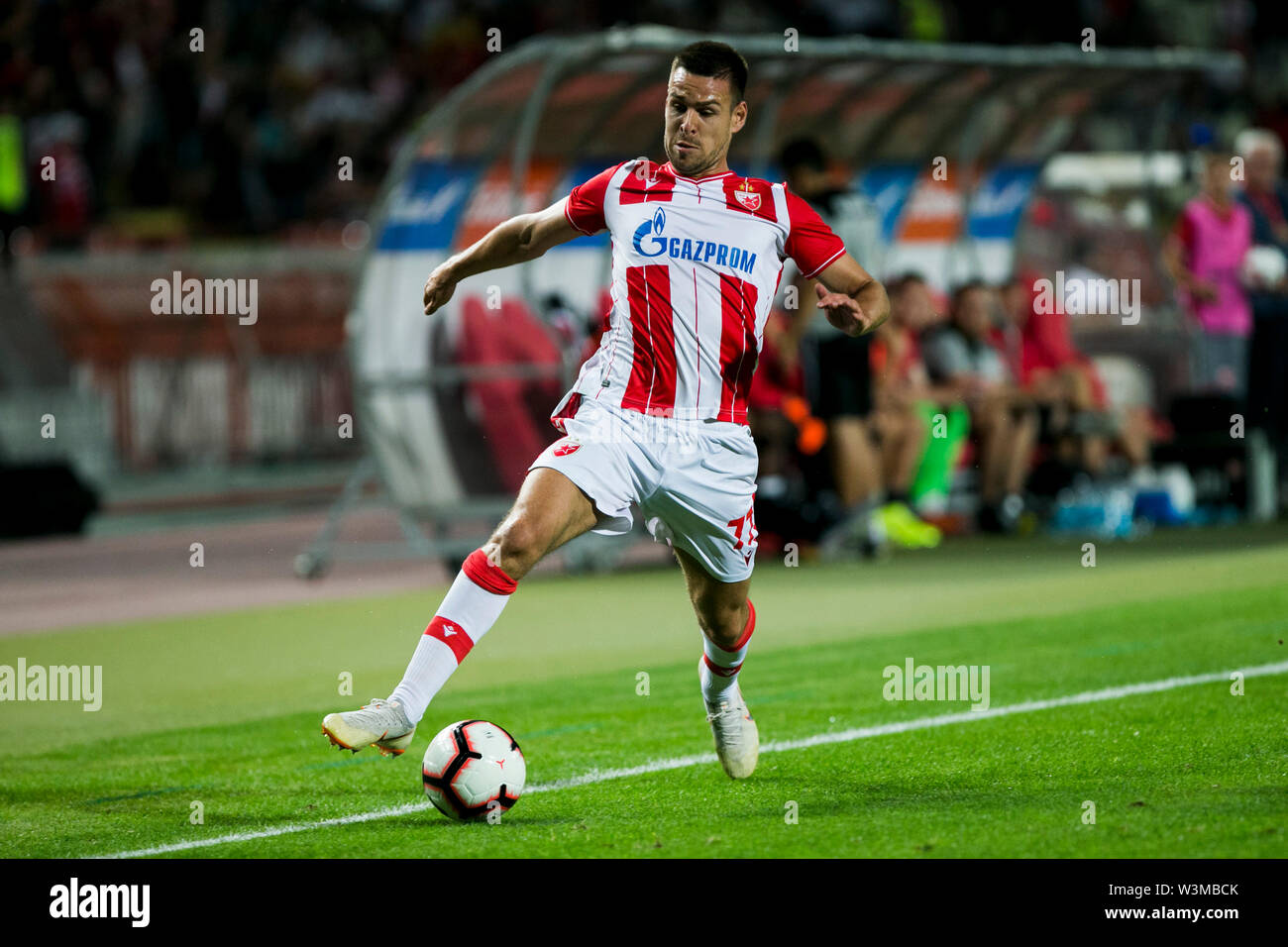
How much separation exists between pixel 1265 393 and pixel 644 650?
292 inches

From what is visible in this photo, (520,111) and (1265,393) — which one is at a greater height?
(520,111)

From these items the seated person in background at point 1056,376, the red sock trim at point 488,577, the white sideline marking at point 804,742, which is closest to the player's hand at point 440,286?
the red sock trim at point 488,577

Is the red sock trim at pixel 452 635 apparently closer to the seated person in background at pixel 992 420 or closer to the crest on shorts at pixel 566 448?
the crest on shorts at pixel 566 448

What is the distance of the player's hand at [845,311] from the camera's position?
6.26 m

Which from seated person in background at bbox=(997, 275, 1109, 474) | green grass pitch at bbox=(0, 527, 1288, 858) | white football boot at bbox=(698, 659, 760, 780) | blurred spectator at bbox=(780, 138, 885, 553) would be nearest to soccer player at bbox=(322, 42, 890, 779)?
white football boot at bbox=(698, 659, 760, 780)

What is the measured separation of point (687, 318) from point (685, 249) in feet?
0.73

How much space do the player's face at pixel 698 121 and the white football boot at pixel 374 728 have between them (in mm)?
1964

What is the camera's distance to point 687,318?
21.4ft

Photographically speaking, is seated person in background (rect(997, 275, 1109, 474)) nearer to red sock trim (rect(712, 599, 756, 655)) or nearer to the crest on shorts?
red sock trim (rect(712, 599, 756, 655))

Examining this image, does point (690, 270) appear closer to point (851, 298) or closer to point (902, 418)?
point (851, 298)
